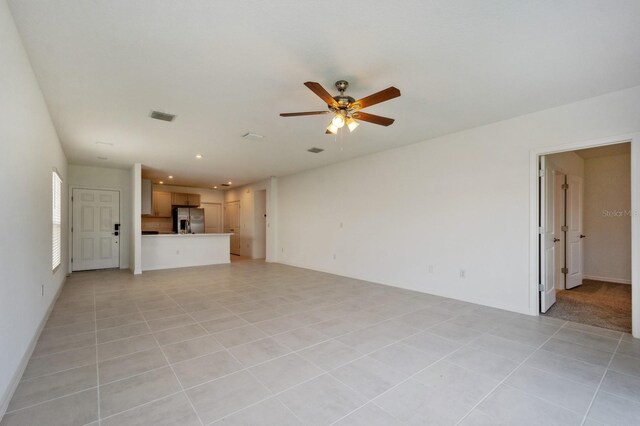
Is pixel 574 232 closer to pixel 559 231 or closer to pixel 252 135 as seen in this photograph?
pixel 559 231

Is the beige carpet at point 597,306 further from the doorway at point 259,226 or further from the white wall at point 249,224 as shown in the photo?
the doorway at point 259,226

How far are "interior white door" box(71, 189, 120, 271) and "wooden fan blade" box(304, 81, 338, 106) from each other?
22.8 ft

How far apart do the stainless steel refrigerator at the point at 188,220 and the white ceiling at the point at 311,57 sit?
5385 mm

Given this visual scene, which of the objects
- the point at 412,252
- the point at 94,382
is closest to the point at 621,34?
the point at 412,252

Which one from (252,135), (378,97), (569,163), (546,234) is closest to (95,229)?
(252,135)

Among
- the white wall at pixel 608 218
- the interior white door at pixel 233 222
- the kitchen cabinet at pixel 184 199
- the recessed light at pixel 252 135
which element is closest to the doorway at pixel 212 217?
the interior white door at pixel 233 222

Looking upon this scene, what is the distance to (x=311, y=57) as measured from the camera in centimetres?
243

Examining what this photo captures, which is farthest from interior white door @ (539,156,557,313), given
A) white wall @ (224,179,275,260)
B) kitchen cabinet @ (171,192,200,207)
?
kitchen cabinet @ (171,192,200,207)

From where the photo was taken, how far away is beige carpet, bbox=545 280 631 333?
3.42 metres

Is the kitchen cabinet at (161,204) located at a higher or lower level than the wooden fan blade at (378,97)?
lower

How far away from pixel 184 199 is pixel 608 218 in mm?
11298

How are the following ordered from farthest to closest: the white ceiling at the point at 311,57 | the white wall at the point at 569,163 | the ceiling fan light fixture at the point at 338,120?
the white wall at the point at 569,163 → the ceiling fan light fixture at the point at 338,120 → the white ceiling at the point at 311,57

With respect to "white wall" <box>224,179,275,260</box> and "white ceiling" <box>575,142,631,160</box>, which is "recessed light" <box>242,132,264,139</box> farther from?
"white ceiling" <box>575,142,631,160</box>

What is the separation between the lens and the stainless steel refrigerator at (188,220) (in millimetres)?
9250
